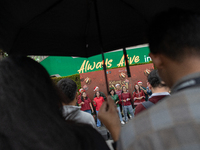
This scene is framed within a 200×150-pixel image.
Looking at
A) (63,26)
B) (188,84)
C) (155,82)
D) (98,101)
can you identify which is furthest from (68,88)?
(98,101)

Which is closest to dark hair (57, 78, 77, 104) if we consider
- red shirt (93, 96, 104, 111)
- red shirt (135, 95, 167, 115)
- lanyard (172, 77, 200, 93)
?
red shirt (135, 95, 167, 115)

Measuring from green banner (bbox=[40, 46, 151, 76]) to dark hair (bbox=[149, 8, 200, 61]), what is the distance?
16.0 m

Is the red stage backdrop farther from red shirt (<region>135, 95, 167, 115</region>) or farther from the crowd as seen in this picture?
the crowd

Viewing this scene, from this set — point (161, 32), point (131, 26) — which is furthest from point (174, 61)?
point (131, 26)

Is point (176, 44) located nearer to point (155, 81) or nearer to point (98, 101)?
point (155, 81)

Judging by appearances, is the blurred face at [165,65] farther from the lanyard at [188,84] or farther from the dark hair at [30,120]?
the dark hair at [30,120]

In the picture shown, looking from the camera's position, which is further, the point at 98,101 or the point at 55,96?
the point at 98,101

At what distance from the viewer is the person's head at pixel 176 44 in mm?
751

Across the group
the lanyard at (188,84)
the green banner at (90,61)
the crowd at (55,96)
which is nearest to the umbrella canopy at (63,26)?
the crowd at (55,96)

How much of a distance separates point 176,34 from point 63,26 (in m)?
1.80

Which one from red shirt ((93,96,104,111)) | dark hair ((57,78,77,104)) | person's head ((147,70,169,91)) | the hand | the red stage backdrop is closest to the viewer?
the hand

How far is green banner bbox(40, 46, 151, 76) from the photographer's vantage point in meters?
16.9

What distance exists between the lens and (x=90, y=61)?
1727cm

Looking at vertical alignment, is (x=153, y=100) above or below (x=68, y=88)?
below
